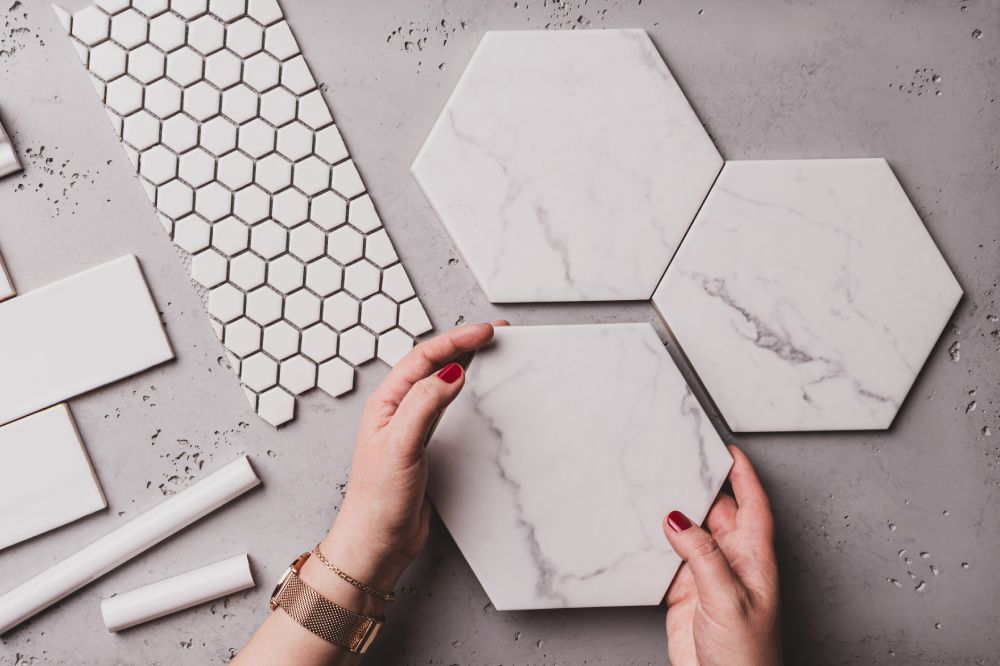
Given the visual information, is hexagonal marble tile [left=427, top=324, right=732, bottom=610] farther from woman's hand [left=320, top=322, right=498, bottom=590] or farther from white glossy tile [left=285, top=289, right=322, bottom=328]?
white glossy tile [left=285, top=289, right=322, bottom=328]

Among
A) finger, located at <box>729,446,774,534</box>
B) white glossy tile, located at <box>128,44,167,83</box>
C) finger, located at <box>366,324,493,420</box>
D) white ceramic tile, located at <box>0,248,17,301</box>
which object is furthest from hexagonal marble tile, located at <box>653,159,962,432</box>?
white ceramic tile, located at <box>0,248,17,301</box>

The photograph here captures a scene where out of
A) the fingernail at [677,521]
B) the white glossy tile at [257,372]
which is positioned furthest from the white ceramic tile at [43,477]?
the fingernail at [677,521]

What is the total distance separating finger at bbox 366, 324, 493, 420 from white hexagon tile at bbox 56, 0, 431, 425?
0.08 metres

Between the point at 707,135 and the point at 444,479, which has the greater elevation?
the point at 707,135

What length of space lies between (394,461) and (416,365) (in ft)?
0.38

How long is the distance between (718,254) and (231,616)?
0.80m

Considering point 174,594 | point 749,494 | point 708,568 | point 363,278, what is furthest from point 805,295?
point 174,594

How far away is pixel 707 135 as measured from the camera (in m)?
0.80

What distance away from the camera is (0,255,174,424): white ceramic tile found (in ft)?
2.53

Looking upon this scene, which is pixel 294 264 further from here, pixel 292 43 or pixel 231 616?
pixel 231 616

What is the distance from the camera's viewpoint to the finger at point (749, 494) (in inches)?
29.8

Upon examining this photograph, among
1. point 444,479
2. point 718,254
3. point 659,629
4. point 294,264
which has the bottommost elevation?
point 659,629

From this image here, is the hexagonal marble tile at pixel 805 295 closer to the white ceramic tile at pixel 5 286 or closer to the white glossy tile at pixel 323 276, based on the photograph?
the white glossy tile at pixel 323 276

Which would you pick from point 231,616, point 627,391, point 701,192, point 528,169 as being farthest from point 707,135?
point 231,616
